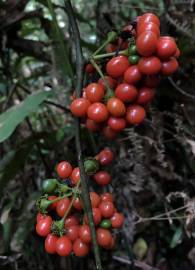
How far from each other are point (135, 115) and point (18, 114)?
0.37 metres

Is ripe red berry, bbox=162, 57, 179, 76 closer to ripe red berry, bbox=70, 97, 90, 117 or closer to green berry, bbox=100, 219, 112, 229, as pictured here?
ripe red berry, bbox=70, 97, 90, 117

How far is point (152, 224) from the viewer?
6.02ft

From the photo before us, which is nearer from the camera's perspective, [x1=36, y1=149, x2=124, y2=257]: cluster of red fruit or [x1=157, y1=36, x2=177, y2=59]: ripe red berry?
[x1=157, y1=36, x2=177, y2=59]: ripe red berry

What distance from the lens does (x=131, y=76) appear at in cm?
84

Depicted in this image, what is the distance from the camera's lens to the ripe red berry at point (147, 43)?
79 cm

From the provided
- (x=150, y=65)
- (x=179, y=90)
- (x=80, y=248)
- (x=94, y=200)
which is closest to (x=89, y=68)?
(x=150, y=65)

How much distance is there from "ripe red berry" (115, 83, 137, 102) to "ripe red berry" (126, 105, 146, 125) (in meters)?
0.03

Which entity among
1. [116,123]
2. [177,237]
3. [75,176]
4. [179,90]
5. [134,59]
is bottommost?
[177,237]

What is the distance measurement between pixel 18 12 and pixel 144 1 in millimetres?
676

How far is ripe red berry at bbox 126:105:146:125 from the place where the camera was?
0.87 metres

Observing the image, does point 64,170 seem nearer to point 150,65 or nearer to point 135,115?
point 135,115

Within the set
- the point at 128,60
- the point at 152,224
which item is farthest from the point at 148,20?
the point at 152,224

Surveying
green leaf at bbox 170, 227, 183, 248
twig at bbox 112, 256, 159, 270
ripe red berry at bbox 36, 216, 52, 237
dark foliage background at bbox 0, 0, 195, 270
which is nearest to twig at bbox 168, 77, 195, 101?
dark foliage background at bbox 0, 0, 195, 270

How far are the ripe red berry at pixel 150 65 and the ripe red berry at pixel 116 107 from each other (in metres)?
0.08
